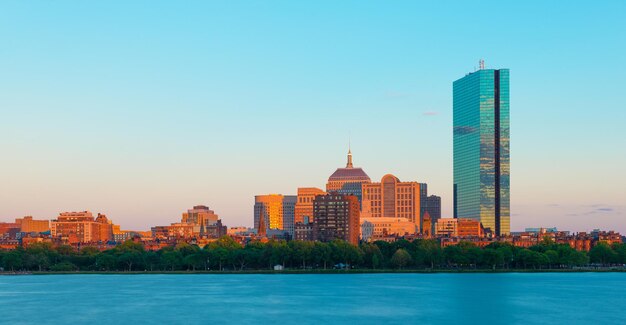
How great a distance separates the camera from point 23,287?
168125 mm

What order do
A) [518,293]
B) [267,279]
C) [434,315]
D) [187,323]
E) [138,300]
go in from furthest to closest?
[267,279], [518,293], [138,300], [434,315], [187,323]

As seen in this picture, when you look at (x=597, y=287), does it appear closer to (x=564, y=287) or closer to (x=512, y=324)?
(x=564, y=287)

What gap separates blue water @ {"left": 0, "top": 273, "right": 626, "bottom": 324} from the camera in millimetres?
110812

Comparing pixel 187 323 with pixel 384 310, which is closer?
pixel 187 323

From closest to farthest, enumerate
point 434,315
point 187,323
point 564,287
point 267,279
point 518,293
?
point 187,323 → point 434,315 → point 518,293 → point 564,287 → point 267,279

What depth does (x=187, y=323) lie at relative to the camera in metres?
105

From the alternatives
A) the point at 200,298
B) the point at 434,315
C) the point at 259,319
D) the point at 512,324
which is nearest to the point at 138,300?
the point at 200,298

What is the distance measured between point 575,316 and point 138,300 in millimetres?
57354

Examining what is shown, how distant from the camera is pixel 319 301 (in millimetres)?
131875

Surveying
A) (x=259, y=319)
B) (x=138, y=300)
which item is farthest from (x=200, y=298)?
(x=259, y=319)

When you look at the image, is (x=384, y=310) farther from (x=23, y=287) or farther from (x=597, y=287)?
(x=23, y=287)

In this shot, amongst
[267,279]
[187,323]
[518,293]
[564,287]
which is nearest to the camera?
[187,323]

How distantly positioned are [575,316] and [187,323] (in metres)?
45.4

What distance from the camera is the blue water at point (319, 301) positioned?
110812 millimetres
